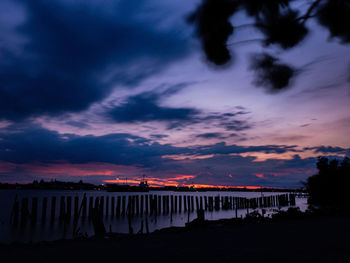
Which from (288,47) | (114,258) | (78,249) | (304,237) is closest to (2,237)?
(78,249)

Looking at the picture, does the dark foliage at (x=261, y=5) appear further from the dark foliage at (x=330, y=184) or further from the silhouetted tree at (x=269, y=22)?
the dark foliage at (x=330, y=184)

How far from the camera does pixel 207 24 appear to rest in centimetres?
437

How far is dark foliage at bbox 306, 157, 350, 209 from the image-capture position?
2083 centimetres

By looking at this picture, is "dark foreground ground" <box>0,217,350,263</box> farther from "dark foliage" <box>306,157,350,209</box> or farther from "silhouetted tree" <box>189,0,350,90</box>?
"dark foliage" <box>306,157,350,209</box>

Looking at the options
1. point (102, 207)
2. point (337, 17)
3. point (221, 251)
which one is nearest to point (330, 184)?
point (102, 207)

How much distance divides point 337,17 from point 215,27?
1.82m

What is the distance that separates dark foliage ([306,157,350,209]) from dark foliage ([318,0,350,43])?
19.1m

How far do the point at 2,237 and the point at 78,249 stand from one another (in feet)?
56.0

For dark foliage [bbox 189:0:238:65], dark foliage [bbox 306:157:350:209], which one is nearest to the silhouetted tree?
dark foliage [bbox 189:0:238:65]

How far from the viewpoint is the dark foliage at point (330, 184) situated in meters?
20.8

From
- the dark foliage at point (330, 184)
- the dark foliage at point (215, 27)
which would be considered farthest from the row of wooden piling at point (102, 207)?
the dark foliage at point (215, 27)

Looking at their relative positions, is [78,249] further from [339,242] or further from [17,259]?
[339,242]

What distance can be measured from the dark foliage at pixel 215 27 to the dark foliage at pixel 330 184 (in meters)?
19.8

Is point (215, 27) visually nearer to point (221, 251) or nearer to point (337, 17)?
point (337, 17)
